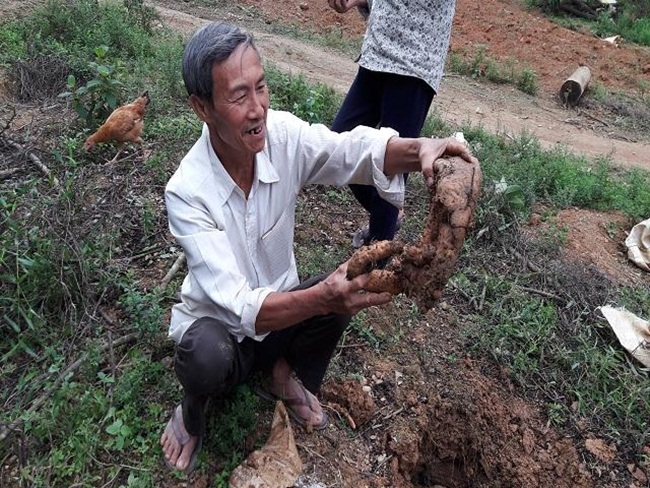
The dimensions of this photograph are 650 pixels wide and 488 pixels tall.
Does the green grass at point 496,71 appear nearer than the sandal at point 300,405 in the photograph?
No

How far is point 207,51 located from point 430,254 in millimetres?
839

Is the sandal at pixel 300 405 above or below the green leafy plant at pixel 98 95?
below

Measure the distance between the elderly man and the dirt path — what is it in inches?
165

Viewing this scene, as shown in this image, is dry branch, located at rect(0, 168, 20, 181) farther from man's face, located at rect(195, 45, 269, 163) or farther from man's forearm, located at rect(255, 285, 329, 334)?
man's forearm, located at rect(255, 285, 329, 334)

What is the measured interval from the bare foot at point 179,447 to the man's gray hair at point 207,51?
1.17 metres

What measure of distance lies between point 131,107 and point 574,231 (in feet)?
9.18

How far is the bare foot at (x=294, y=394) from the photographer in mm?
2355

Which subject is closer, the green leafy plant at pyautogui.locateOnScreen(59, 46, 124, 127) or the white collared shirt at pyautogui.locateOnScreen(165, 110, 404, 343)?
the white collared shirt at pyautogui.locateOnScreen(165, 110, 404, 343)

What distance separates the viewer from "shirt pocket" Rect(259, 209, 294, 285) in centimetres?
206

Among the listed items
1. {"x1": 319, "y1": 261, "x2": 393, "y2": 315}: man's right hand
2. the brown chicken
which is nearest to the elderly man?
{"x1": 319, "y1": 261, "x2": 393, "y2": 315}: man's right hand

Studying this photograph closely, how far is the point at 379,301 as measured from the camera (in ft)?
5.44

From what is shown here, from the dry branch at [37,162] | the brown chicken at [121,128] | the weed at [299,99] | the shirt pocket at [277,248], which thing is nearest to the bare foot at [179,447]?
the shirt pocket at [277,248]

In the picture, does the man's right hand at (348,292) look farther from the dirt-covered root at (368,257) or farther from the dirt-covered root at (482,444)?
the dirt-covered root at (482,444)

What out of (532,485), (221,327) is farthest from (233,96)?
(532,485)
